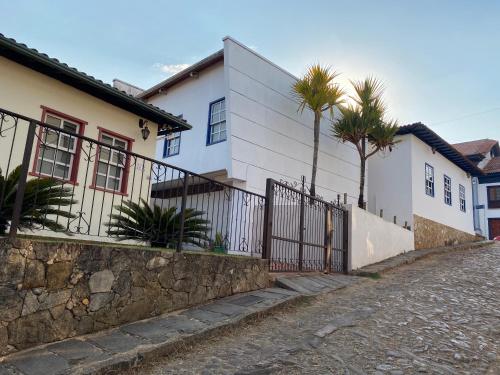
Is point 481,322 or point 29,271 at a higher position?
point 29,271

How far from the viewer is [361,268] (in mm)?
9867

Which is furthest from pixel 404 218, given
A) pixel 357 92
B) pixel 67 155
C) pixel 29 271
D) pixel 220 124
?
pixel 29 271

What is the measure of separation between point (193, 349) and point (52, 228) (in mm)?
1909

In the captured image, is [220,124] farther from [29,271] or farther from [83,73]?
[29,271]

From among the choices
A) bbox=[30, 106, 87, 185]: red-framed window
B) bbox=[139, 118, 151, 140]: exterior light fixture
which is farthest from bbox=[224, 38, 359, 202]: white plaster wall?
bbox=[30, 106, 87, 185]: red-framed window

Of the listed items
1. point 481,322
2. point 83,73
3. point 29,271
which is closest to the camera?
point 29,271

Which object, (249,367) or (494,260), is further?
(494,260)

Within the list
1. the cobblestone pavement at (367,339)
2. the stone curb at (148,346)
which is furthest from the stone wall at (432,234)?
the stone curb at (148,346)

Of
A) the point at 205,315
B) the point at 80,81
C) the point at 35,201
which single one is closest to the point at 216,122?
the point at 80,81

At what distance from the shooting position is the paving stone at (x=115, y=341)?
3809mm

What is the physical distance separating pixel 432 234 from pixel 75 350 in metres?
15.6

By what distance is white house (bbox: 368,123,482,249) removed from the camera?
15492 mm

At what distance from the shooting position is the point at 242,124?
36.1ft

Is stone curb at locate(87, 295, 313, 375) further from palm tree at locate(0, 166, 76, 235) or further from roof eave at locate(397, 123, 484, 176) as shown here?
roof eave at locate(397, 123, 484, 176)
